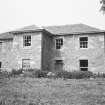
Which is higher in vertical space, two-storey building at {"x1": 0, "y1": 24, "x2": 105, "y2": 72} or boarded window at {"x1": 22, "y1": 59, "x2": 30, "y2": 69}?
two-storey building at {"x1": 0, "y1": 24, "x2": 105, "y2": 72}

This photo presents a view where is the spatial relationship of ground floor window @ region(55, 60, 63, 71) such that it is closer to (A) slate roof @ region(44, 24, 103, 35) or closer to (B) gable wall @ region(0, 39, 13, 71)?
(A) slate roof @ region(44, 24, 103, 35)

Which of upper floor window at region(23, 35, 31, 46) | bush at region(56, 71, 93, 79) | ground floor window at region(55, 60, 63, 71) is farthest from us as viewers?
ground floor window at region(55, 60, 63, 71)

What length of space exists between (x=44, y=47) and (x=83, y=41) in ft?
17.0

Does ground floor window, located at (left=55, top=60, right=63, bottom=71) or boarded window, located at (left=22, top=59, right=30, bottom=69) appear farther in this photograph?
ground floor window, located at (left=55, top=60, right=63, bottom=71)

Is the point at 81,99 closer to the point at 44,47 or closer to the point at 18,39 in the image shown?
the point at 44,47

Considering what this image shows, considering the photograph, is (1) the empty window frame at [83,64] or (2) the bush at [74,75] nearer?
(2) the bush at [74,75]

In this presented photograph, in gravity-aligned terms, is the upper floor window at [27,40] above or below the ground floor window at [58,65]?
above

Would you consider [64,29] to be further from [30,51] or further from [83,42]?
[30,51]

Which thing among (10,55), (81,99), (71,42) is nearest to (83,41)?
(71,42)

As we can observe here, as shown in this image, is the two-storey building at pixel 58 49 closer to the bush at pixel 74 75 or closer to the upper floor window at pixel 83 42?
the upper floor window at pixel 83 42

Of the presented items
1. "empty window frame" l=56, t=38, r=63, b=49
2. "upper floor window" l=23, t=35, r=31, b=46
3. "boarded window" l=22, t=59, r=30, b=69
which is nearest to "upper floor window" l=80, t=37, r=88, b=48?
"empty window frame" l=56, t=38, r=63, b=49

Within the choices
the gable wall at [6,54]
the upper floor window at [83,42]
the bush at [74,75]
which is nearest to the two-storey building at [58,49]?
the upper floor window at [83,42]

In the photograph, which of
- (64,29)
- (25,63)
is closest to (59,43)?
(64,29)

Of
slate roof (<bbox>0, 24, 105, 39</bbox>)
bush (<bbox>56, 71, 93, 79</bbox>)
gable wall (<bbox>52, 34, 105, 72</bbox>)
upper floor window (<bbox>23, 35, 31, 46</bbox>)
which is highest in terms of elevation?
slate roof (<bbox>0, 24, 105, 39</bbox>)
